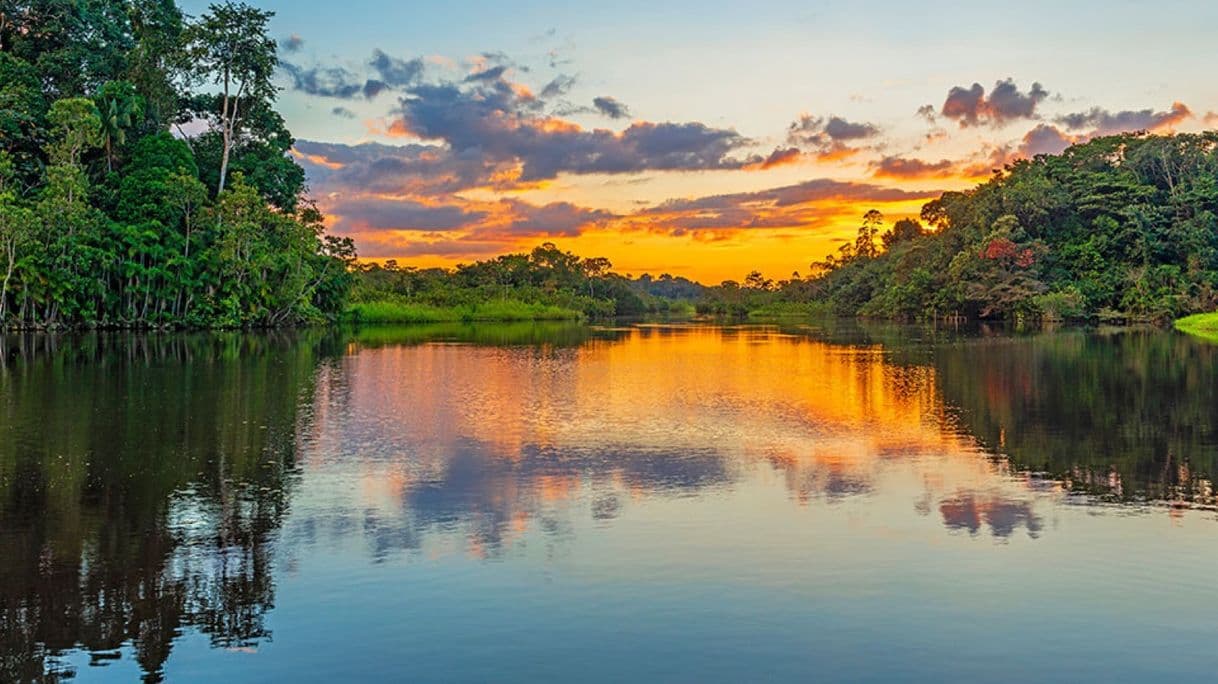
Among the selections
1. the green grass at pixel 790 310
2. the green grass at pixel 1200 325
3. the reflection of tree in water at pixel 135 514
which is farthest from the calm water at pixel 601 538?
the green grass at pixel 790 310

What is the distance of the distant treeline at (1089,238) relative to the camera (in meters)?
70.5

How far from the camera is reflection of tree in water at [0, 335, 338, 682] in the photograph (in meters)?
6.98

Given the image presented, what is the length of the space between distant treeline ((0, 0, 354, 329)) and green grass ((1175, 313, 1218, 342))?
2019 inches

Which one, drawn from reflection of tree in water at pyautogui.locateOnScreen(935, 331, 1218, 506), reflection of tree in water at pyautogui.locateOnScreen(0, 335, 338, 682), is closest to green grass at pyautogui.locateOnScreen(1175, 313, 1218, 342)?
reflection of tree in water at pyautogui.locateOnScreen(935, 331, 1218, 506)

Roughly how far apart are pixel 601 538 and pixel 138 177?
47.1m

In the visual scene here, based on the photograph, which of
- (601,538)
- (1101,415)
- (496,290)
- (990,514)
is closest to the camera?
(601,538)

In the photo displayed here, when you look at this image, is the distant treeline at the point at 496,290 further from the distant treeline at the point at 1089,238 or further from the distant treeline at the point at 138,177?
the distant treeline at the point at 1089,238

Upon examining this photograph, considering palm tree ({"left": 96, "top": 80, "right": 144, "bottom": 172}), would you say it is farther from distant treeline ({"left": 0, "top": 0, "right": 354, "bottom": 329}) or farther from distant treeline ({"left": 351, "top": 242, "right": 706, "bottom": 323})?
distant treeline ({"left": 351, "top": 242, "right": 706, "bottom": 323})

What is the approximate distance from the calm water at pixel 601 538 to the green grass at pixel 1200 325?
3834 centimetres

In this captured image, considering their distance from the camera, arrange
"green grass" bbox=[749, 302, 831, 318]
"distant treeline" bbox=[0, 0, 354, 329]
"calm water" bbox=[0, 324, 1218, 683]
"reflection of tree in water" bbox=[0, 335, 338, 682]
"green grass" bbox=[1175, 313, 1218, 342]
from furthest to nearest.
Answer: "green grass" bbox=[749, 302, 831, 318] → "green grass" bbox=[1175, 313, 1218, 342] → "distant treeline" bbox=[0, 0, 354, 329] → "reflection of tree in water" bbox=[0, 335, 338, 682] → "calm water" bbox=[0, 324, 1218, 683]

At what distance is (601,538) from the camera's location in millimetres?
9609

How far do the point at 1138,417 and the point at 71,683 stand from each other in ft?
61.0

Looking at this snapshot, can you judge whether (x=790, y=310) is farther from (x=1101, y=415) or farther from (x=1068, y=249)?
(x=1101, y=415)

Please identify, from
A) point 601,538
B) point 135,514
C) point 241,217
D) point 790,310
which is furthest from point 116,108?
point 790,310
